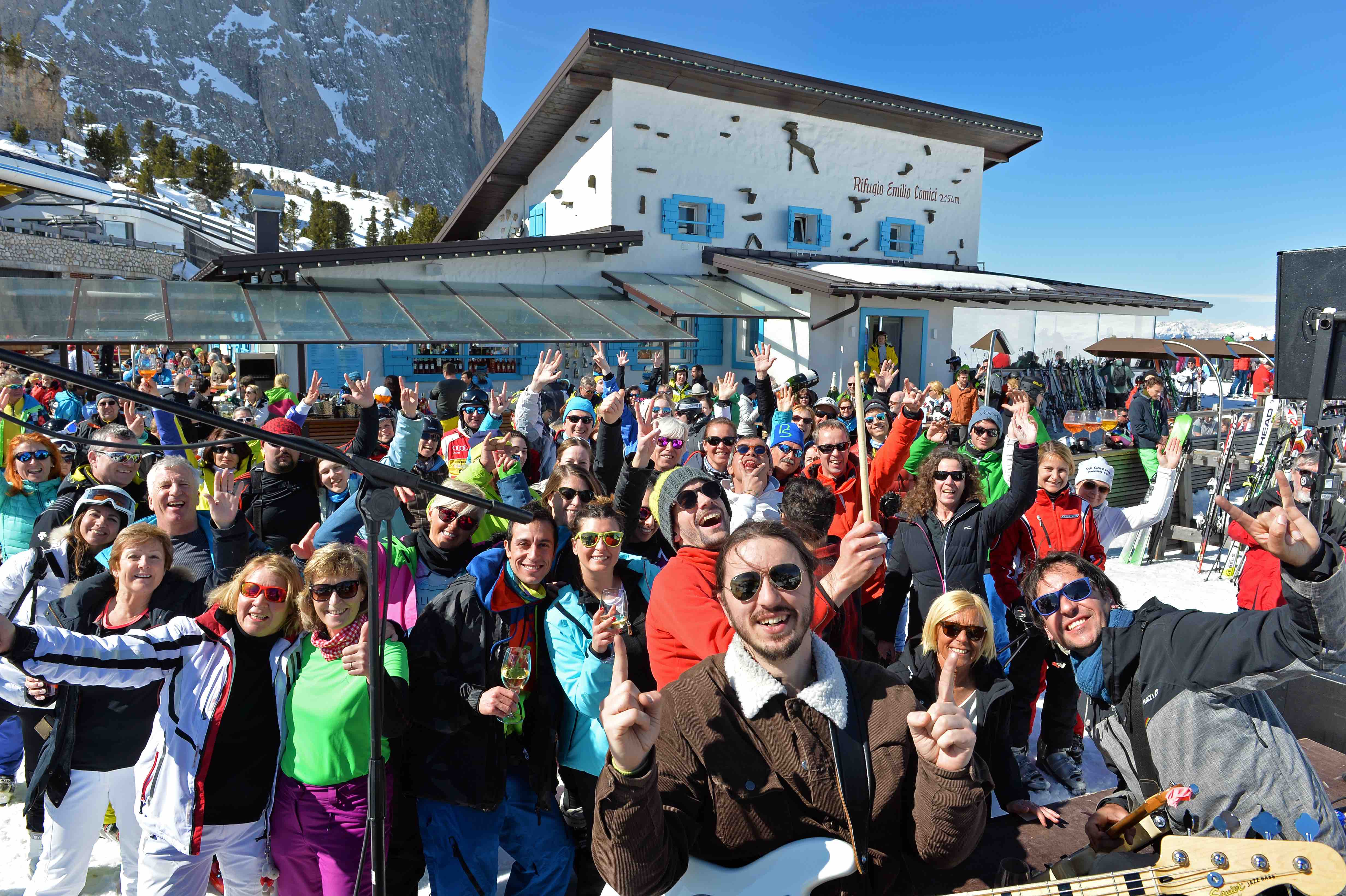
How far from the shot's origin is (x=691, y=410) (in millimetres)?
8266

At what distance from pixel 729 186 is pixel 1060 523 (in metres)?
14.8

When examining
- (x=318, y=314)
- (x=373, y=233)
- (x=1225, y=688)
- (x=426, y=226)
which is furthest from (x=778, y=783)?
(x=373, y=233)

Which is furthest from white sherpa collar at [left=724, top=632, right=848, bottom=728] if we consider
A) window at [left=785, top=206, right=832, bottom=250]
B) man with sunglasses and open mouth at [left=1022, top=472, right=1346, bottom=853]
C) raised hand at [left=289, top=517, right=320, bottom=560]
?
window at [left=785, top=206, right=832, bottom=250]

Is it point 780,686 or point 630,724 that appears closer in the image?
point 630,724

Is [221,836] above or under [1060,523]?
under

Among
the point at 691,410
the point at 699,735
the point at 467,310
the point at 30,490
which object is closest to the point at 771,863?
the point at 699,735

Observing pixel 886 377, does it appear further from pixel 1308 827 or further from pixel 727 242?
pixel 727 242

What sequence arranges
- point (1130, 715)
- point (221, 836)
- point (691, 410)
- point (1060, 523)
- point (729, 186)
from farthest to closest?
Answer: point (729, 186) < point (691, 410) < point (1060, 523) < point (221, 836) < point (1130, 715)

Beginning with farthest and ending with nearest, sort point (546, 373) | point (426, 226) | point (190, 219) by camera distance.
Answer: point (190, 219), point (426, 226), point (546, 373)

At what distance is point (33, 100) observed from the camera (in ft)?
207

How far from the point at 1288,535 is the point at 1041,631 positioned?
4.81ft

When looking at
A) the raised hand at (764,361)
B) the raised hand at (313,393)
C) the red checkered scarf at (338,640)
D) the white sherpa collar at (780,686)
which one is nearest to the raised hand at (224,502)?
the red checkered scarf at (338,640)

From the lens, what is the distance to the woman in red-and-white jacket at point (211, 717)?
95.3 inches

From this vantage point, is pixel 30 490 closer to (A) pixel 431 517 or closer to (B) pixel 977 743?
(A) pixel 431 517
